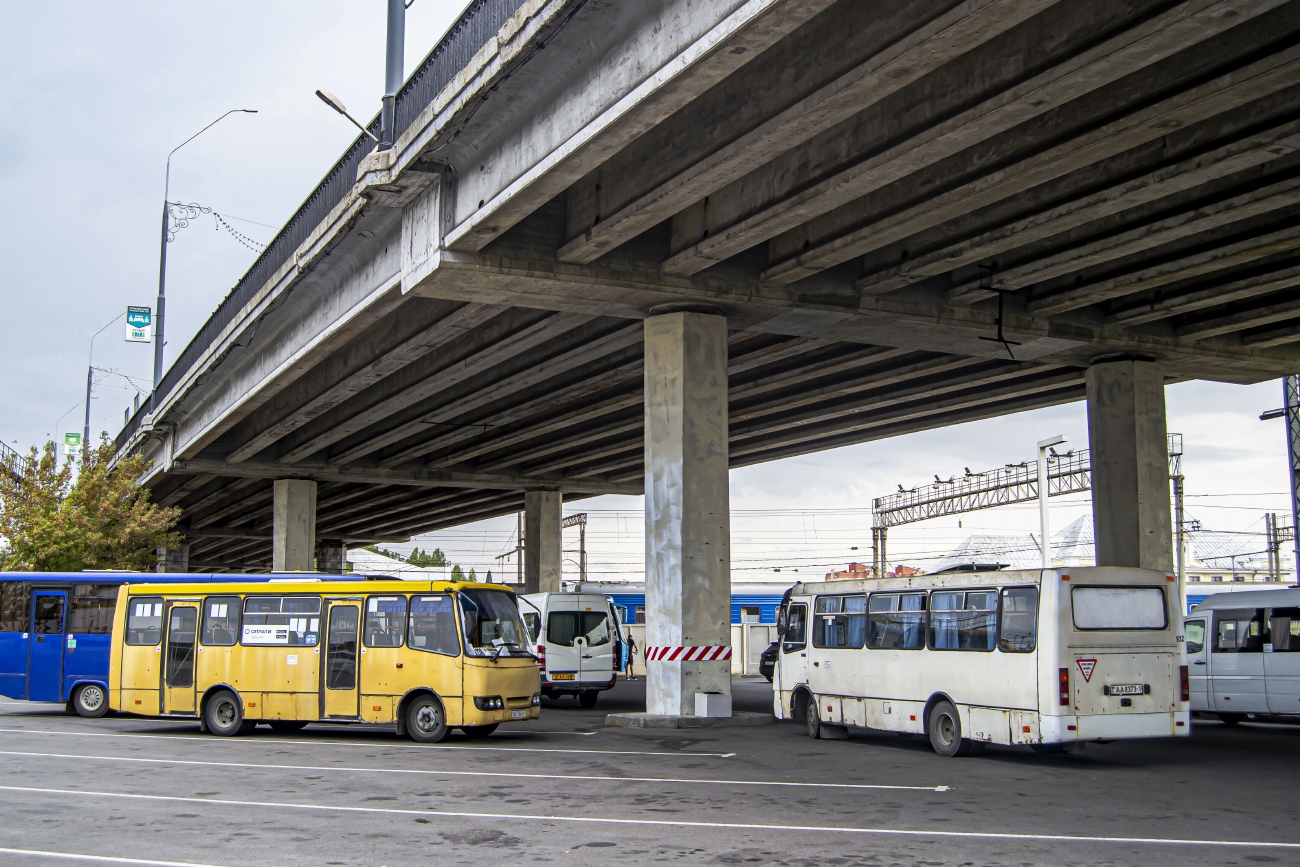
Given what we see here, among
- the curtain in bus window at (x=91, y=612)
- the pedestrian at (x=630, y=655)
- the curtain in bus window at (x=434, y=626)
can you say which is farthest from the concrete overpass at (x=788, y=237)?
the pedestrian at (x=630, y=655)

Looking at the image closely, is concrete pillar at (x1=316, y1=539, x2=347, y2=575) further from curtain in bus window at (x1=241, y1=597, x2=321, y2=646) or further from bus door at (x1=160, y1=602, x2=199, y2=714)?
curtain in bus window at (x1=241, y1=597, x2=321, y2=646)

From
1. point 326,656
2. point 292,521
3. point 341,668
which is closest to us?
point 341,668

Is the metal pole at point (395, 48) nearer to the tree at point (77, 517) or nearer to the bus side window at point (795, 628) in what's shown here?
the bus side window at point (795, 628)

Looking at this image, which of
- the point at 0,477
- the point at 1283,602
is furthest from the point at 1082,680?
the point at 0,477

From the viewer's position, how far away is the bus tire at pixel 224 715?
19453mm

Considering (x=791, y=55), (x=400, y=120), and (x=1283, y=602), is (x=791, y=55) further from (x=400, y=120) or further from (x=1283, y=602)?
(x=1283, y=602)

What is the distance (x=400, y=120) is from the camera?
1894 cm

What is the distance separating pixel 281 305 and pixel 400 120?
7823 millimetres

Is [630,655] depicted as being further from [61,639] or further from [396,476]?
[61,639]

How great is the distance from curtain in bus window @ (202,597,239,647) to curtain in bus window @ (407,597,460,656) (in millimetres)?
3450

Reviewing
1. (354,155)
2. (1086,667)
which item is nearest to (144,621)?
(354,155)

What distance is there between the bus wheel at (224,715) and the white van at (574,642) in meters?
8.17

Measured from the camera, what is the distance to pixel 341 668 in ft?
60.6

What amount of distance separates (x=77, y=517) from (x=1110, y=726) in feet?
105
